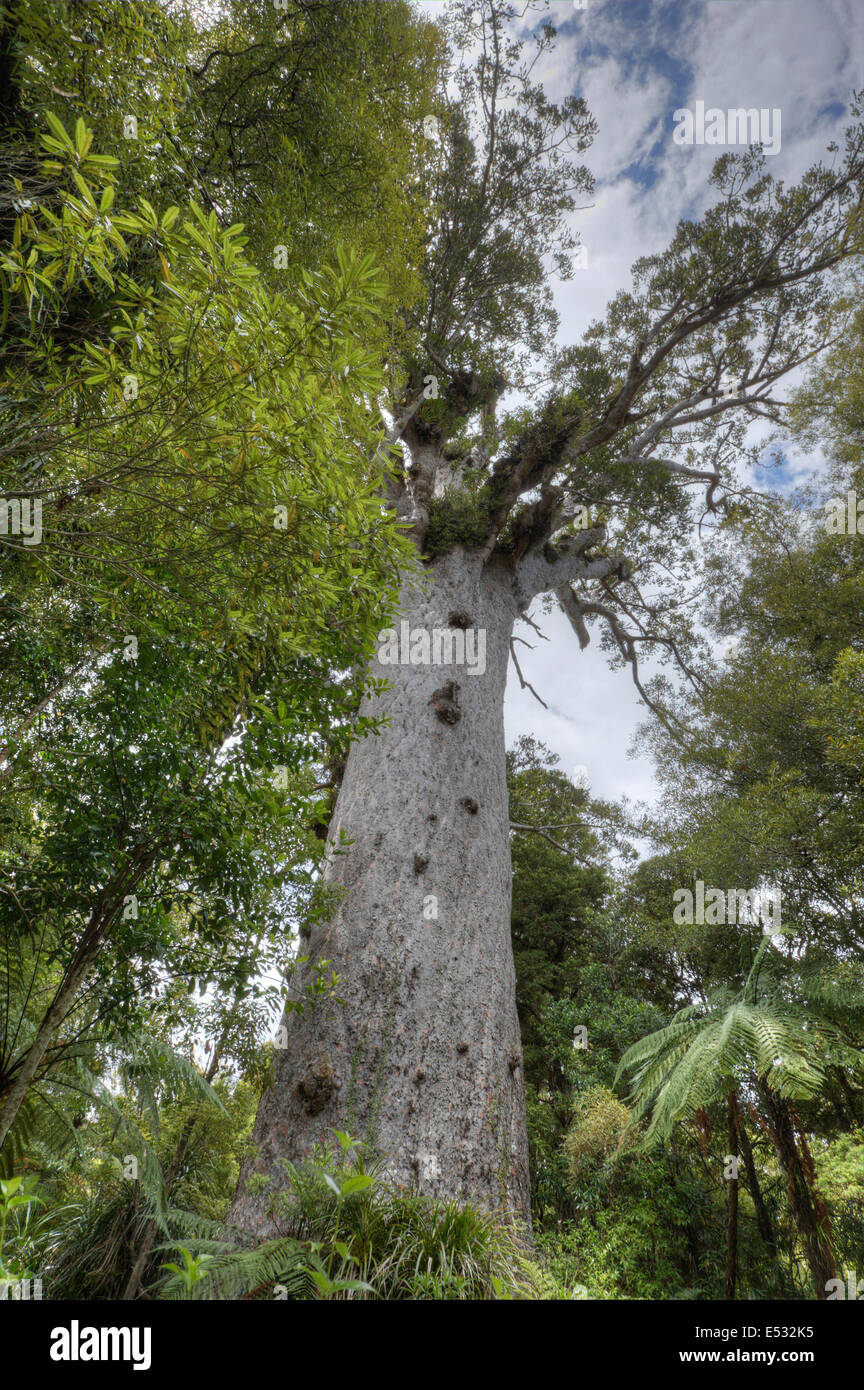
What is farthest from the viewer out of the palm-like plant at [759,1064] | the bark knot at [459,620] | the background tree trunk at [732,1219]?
the bark knot at [459,620]

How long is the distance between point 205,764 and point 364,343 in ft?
11.3

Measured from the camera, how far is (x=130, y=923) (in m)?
2.39

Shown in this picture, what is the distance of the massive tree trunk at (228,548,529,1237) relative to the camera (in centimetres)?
316

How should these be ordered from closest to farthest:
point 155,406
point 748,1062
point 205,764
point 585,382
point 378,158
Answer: point 155,406, point 205,764, point 378,158, point 748,1062, point 585,382

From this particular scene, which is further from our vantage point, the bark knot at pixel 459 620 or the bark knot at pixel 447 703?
the bark knot at pixel 459 620

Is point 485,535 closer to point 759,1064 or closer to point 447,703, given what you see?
point 447,703

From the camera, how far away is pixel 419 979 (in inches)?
145

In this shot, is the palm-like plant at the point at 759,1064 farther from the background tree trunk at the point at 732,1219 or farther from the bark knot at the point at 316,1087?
the bark knot at the point at 316,1087

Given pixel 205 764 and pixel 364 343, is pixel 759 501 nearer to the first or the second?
pixel 364 343

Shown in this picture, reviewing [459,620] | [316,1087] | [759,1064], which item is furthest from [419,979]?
[459,620]

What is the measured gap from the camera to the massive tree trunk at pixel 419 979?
3.16m

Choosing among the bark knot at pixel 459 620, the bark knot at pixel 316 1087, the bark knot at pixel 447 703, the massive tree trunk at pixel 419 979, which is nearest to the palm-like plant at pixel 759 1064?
the massive tree trunk at pixel 419 979

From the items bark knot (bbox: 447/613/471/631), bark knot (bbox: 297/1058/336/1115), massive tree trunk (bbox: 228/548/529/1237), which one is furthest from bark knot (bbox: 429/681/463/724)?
bark knot (bbox: 297/1058/336/1115)

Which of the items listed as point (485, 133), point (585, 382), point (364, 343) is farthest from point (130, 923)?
point (485, 133)
